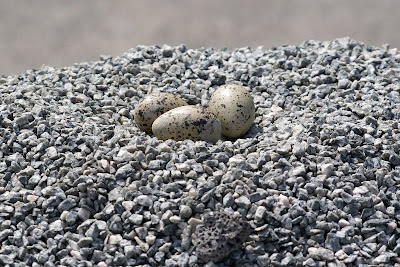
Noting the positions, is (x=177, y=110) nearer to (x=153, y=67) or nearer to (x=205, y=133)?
(x=205, y=133)

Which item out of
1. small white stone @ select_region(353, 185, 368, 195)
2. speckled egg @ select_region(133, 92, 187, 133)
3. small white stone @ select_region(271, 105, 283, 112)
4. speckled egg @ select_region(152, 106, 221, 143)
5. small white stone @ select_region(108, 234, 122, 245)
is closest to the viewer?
small white stone @ select_region(108, 234, 122, 245)

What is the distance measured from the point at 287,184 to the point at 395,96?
1337 millimetres

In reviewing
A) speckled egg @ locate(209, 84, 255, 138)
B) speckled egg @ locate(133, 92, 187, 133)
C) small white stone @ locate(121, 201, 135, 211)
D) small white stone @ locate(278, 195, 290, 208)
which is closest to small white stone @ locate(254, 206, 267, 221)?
small white stone @ locate(278, 195, 290, 208)

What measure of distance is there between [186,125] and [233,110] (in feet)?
1.29

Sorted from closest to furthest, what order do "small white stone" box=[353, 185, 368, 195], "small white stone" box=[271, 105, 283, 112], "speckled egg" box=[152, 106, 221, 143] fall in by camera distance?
"small white stone" box=[353, 185, 368, 195] → "speckled egg" box=[152, 106, 221, 143] → "small white stone" box=[271, 105, 283, 112]

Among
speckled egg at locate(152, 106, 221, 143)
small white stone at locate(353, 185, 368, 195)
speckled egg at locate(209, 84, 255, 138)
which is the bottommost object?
small white stone at locate(353, 185, 368, 195)

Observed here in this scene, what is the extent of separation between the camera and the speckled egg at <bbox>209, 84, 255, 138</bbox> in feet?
16.4

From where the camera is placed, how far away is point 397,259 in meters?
4.20

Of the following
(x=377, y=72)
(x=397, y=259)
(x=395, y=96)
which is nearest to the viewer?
(x=397, y=259)

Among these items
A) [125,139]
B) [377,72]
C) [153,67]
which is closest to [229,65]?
[153,67]

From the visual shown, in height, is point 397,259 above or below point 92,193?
below

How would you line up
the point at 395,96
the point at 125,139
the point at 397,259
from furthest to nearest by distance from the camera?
the point at 395,96, the point at 125,139, the point at 397,259

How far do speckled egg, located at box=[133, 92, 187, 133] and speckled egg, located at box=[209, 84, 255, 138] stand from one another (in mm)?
262

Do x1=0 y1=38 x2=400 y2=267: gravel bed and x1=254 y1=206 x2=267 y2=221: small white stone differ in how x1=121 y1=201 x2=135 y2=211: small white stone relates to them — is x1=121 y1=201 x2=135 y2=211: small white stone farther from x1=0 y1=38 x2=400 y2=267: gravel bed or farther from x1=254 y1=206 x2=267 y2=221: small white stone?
x1=254 y1=206 x2=267 y2=221: small white stone
